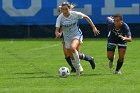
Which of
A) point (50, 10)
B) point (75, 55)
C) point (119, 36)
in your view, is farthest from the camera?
point (50, 10)

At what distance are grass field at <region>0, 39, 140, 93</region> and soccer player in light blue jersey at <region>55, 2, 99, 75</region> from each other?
58 centimetres

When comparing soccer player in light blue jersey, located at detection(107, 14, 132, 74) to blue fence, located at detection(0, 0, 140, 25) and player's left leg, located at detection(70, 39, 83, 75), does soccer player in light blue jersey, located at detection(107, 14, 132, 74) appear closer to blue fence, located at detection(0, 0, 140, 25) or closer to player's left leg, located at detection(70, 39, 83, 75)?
player's left leg, located at detection(70, 39, 83, 75)

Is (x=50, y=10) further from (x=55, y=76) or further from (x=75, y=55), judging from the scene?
(x=75, y=55)

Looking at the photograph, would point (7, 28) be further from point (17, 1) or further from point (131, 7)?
point (131, 7)

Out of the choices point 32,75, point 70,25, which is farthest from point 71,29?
point 32,75

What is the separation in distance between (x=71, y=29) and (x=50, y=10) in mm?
21142

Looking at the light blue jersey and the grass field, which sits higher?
the light blue jersey

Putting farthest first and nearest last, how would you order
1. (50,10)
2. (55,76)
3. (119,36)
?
(50,10) < (119,36) < (55,76)

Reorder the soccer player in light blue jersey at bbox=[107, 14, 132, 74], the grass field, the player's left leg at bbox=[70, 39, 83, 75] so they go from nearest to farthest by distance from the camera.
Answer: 1. the grass field
2. the player's left leg at bbox=[70, 39, 83, 75]
3. the soccer player in light blue jersey at bbox=[107, 14, 132, 74]

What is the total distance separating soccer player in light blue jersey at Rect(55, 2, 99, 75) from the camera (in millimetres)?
15633

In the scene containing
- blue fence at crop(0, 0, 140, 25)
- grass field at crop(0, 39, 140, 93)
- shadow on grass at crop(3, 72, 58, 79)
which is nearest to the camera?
grass field at crop(0, 39, 140, 93)

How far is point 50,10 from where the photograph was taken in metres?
37.2

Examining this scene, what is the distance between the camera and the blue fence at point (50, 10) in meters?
36.9

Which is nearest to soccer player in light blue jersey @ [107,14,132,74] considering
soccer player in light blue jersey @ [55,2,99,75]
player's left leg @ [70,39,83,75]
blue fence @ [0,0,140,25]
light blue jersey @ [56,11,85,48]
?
soccer player in light blue jersey @ [55,2,99,75]
